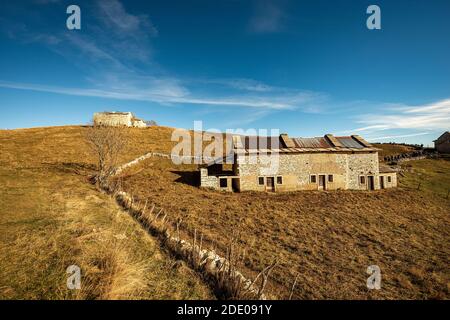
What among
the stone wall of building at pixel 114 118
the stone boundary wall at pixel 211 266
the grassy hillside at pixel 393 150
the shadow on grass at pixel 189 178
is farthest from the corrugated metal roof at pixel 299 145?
the stone wall of building at pixel 114 118

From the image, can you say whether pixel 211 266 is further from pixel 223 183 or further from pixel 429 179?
pixel 429 179

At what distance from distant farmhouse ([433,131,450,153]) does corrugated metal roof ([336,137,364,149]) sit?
49.3 m

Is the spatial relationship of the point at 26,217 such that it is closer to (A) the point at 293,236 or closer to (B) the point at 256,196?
(A) the point at 293,236

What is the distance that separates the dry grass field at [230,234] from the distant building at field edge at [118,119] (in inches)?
1308

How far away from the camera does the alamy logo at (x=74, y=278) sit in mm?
5355

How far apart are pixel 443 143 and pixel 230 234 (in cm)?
7487

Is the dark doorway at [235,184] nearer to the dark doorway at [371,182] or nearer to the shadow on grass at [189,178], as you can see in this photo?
the shadow on grass at [189,178]

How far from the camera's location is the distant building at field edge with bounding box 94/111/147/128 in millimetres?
59775

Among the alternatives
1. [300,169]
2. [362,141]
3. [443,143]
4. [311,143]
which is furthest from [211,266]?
[443,143]

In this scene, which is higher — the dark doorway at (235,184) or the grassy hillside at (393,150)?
the grassy hillside at (393,150)

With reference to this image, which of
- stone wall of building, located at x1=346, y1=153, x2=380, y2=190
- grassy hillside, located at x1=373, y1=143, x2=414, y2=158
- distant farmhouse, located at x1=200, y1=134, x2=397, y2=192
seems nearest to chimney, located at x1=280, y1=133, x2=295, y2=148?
distant farmhouse, located at x1=200, y1=134, x2=397, y2=192
